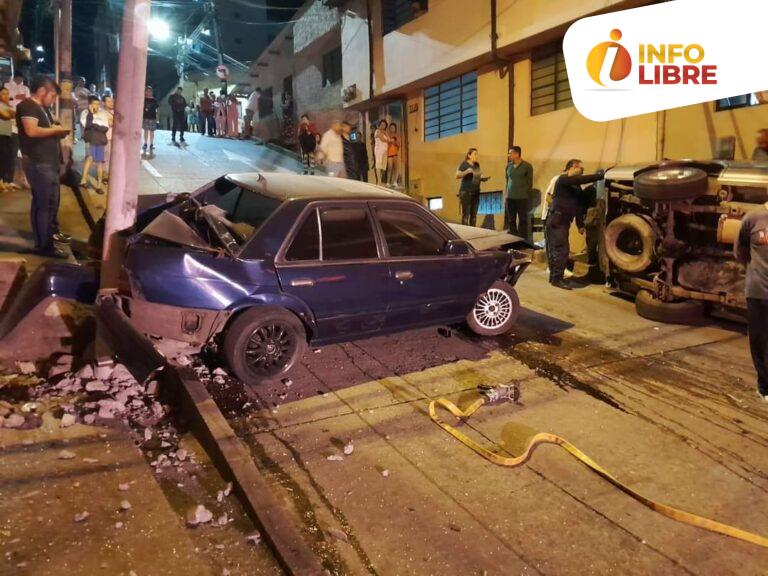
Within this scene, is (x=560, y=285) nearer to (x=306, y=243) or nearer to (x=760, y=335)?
(x=760, y=335)

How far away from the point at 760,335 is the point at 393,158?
12683 mm

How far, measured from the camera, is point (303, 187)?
4.82 meters

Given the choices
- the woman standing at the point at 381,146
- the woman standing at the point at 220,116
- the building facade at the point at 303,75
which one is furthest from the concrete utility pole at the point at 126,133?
the woman standing at the point at 220,116

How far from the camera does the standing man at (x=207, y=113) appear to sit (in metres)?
21.7

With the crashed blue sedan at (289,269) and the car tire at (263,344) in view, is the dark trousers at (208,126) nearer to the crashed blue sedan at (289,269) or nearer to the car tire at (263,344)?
the crashed blue sedan at (289,269)

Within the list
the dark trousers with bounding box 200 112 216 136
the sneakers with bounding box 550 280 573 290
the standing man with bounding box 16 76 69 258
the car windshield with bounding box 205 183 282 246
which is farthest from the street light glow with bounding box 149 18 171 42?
the car windshield with bounding box 205 183 282 246

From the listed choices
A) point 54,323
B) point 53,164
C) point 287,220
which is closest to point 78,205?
point 53,164

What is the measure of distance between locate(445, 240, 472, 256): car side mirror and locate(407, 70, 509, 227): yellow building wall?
751 cm

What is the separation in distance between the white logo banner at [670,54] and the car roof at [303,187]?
3.50 meters

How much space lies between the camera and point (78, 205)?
9609 mm

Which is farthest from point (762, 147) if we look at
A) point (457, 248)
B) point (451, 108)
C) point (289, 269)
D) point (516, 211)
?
point (451, 108)

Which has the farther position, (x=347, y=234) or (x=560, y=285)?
(x=560, y=285)

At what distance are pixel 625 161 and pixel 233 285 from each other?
304 inches

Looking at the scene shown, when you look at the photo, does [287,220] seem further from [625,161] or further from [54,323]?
[625,161]
